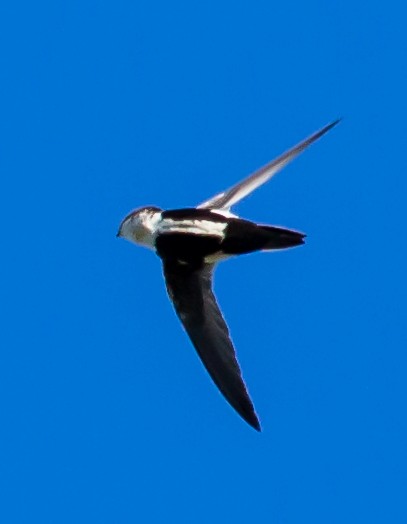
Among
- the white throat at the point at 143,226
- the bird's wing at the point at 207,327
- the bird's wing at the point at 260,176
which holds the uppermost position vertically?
the bird's wing at the point at 260,176

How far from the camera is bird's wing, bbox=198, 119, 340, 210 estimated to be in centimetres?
1349

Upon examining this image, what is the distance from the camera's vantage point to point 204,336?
42.7 feet

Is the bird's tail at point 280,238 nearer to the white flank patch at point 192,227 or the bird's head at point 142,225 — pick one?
the white flank patch at point 192,227

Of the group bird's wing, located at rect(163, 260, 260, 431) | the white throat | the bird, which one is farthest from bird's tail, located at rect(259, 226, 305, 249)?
the white throat

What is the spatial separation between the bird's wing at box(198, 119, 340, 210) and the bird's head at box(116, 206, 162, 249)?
34 cm

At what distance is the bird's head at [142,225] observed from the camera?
1316cm

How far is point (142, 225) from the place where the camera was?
1323 cm

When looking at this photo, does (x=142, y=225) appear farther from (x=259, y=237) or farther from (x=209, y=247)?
(x=259, y=237)

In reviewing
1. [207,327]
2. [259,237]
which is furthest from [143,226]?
[259,237]

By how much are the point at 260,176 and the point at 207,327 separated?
3.15 ft

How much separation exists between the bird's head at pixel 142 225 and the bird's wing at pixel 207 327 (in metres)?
0.16

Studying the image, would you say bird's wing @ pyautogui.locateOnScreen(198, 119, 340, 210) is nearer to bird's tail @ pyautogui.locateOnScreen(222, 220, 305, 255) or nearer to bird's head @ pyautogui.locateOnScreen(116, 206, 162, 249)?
bird's head @ pyautogui.locateOnScreen(116, 206, 162, 249)

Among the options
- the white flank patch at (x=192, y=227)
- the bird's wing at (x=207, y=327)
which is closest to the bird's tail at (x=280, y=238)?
the white flank patch at (x=192, y=227)

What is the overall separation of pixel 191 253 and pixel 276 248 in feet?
1.71
